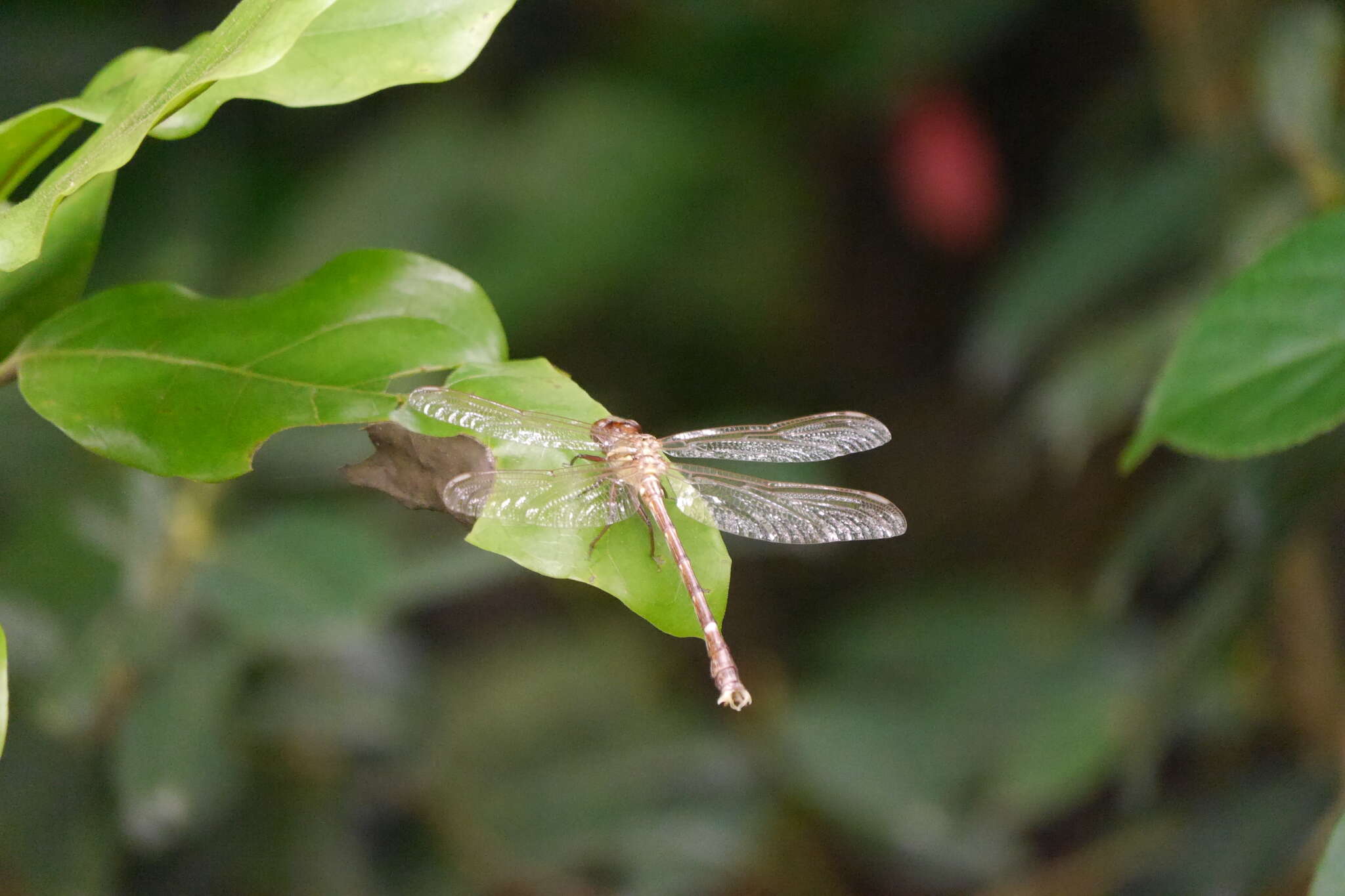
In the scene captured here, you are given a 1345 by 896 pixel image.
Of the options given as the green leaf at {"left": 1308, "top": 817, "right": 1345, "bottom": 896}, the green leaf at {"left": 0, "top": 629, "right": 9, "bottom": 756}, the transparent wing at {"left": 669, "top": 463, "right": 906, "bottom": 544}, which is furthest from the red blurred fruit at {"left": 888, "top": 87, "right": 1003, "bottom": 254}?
the green leaf at {"left": 0, "top": 629, "right": 9, "bottom": 756}

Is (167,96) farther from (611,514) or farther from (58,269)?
(611,514)

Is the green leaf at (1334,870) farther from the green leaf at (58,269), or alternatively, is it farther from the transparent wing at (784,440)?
the green leaf at (58,269)

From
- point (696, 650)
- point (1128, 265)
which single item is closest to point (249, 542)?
point (1128, 265)

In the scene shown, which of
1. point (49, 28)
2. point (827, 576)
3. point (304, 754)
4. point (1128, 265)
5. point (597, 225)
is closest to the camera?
point (304, 754)

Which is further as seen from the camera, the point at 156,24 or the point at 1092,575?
the point at 1092,575

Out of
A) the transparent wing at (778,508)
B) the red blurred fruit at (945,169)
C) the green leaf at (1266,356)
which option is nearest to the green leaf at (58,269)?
the transparent wing at (778,508)

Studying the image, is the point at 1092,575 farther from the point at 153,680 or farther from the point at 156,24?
the point at 156,24
